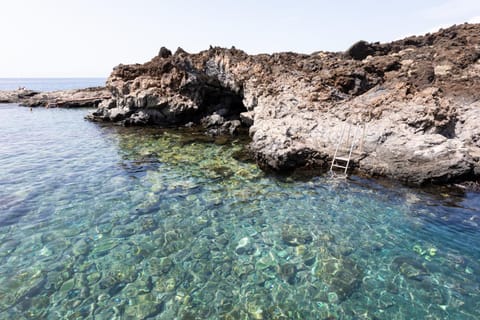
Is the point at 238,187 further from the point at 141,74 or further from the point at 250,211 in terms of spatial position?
the point at 141,74

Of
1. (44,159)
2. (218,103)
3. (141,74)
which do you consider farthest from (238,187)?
(141,74)

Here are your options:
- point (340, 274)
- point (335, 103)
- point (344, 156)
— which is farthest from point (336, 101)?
point (340, 274)

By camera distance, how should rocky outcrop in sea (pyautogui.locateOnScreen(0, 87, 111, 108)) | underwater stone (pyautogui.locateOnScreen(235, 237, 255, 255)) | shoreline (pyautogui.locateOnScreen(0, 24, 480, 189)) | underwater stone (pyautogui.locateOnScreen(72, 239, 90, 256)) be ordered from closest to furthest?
underwater stone (pyautogui.locateOnScreen(72, 239, 90, 256)) → underwater stone (pyautogui.locateOnScreen(235, 237, 255, 255)) → shoreline (pyautogui.locateOnScreen(0, 24, 480, 189)) → rocky outcrop in sea (pyautogui.locateOnScreen(0, 87, 111, 108))

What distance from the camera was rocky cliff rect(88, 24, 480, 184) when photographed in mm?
13602

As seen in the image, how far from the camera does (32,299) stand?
21.4 feet

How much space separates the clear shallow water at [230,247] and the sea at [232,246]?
0.13ft

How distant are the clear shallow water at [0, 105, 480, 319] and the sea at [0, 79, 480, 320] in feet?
0.13

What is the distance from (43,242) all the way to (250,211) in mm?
7137

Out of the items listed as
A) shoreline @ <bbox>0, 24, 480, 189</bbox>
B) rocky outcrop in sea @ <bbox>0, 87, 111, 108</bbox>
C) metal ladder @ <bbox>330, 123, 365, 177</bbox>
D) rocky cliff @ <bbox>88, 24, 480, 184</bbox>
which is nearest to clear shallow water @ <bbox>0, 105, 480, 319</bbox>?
metal ladder @ <bbox>330, 123, 365, 177</bbox>

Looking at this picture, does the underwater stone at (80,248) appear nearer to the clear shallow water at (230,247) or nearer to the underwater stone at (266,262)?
the clear shallow water at (230,247)

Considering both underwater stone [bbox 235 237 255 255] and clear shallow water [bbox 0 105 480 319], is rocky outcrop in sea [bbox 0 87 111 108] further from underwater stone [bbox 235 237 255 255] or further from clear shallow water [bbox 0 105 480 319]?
underwater stone [bbox 235 237 255 255]

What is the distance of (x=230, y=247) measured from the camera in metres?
8.56

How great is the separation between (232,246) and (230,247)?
0.28ft

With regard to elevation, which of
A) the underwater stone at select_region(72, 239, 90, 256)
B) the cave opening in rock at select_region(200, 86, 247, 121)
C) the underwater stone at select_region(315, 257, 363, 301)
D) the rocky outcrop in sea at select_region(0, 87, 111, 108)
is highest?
the cave opening in rock at select_region(200, 86, 247, 121)
